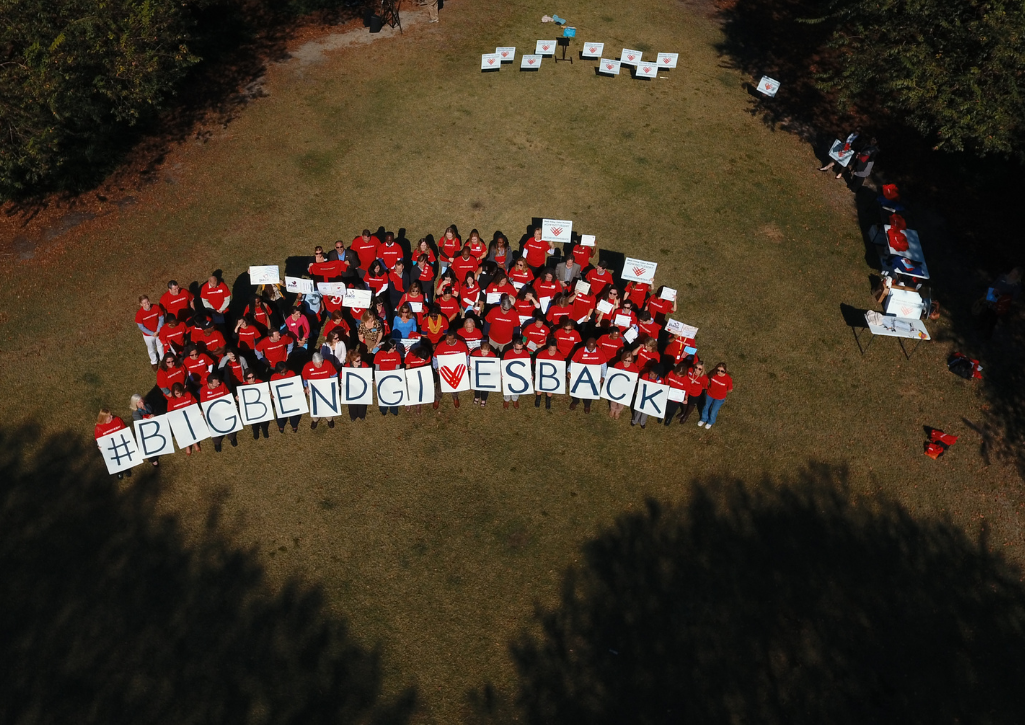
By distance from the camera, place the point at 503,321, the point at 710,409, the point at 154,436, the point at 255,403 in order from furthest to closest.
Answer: the point at 503,321 < the point at 710,409 < the point at 255,403 < the point at 154,436

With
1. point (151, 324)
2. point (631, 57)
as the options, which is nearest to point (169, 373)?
point (151, 324)

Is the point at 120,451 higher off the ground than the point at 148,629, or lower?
higher

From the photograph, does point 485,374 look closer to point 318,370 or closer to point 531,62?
point 318,370

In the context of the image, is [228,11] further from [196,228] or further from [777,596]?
[777,596]

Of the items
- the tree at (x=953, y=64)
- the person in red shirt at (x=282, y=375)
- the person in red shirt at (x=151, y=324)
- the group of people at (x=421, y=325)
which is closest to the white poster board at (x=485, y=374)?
the group of people at (x=421, y=325)

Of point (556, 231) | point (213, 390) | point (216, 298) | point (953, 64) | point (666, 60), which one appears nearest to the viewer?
point (213, 390)
